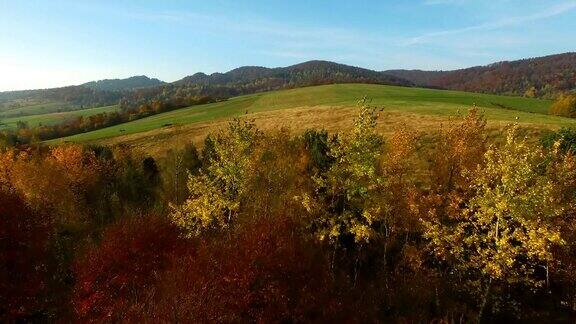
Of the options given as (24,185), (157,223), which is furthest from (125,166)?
(157,223)

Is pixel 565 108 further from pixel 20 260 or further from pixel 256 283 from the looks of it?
pixel 20 260

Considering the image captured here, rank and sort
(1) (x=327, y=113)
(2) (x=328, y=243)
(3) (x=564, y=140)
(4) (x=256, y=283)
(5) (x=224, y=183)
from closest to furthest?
1. (4) (x=256, y=283)
2. (5) (x=224, y=183)
3. (2) (x=328, y=243)
4. (3) (x=564, y=140)
5. (1) (x=327, y=113)

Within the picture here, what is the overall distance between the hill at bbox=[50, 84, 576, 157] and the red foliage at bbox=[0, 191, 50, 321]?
65607 millimetres

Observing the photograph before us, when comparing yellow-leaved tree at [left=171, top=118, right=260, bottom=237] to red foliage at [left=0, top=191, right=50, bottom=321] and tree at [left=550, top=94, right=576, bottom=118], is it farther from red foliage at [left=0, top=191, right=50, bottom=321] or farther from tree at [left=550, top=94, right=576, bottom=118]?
tree at [left=550, top=94, right=576, bottom=118]

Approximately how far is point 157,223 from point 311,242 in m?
18.8

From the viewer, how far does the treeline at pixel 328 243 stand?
118 ft

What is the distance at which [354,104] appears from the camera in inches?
5231

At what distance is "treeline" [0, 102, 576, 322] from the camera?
35831 mm

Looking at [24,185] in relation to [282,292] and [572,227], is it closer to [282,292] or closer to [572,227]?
[282,292]

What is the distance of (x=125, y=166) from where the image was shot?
3625 inches

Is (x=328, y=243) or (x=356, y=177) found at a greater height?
(x=356, y=177)

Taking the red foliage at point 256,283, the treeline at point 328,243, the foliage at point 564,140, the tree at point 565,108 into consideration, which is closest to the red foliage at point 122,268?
the treeline at point 328,243

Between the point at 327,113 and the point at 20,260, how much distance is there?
298ft

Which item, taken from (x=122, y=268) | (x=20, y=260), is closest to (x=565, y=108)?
(x=122, y=268)
